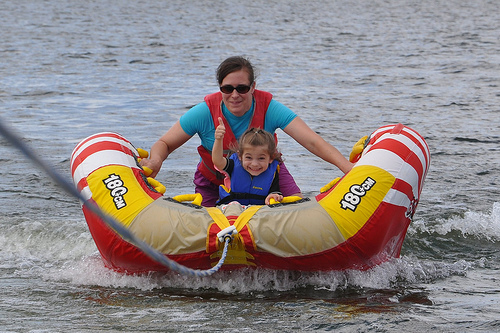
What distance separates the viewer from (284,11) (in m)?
36.2

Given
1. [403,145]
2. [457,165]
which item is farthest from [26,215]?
[457,165]

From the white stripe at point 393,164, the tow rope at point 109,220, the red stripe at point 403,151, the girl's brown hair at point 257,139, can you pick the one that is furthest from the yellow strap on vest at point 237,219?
the red stripe at point 403,151

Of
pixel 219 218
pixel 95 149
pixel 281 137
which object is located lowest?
pixel 281 137

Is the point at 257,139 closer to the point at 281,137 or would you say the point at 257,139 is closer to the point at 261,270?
the point at 261,270

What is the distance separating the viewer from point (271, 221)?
4.94 metres

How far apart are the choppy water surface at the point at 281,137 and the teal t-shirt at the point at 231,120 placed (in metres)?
1.22

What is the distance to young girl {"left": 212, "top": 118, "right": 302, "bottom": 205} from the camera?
5.43 meters

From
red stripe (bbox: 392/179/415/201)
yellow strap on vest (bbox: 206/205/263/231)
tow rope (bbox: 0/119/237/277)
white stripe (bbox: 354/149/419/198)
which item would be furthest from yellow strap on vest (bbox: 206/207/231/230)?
red stripe (bbox: 392/179/415/201)

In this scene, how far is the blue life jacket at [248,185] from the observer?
557 centimetres

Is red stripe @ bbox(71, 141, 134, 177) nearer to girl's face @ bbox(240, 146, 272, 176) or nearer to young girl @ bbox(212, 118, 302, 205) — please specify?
young girl @ bbox(212, 118, 302, 205)

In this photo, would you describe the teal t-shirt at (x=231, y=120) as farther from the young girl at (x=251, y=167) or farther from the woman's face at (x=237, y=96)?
the young girl at (x=251, y=167)

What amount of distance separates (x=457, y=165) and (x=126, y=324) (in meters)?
6.12

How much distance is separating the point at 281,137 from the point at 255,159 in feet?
19.3

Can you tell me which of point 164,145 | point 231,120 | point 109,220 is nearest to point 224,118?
point 231,120
